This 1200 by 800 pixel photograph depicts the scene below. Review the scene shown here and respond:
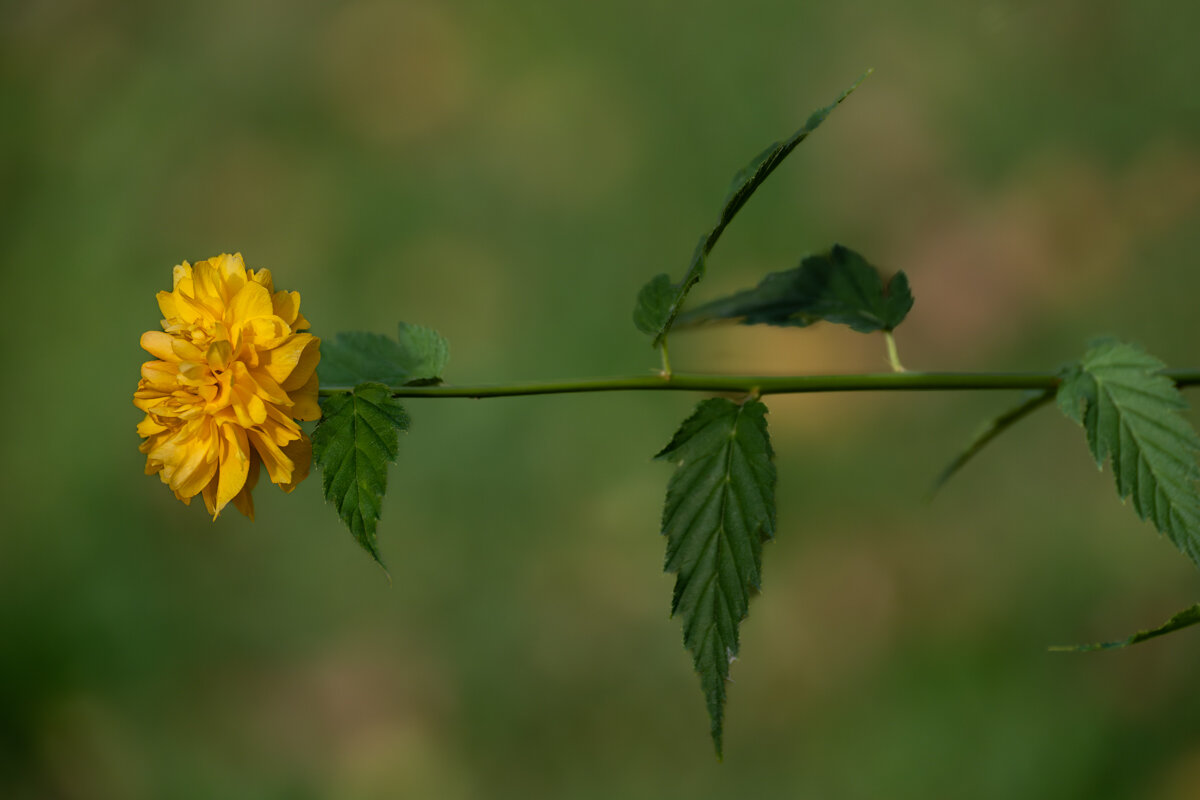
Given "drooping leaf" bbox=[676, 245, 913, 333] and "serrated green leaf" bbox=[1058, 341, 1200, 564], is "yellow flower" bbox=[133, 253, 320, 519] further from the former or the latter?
"serrated green leaf" bbox=[1058, 341, 1200, 564]

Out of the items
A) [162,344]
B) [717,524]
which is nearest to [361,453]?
[162,344]

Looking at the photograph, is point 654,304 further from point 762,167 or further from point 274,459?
point 274,459

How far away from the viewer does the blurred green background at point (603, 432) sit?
3041mm

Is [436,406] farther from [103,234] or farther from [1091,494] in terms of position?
[1091,494]

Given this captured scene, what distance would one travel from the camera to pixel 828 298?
1.28 m

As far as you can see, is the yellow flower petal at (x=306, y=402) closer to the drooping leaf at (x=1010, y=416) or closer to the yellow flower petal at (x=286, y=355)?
the yellow flower petal at (x=286, y=355)

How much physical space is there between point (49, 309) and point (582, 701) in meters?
2.63

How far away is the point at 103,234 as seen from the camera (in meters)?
4.32

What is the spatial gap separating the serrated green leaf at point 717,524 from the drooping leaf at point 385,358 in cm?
25

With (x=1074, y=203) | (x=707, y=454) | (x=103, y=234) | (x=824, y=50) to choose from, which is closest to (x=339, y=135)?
(x=103, y=234)

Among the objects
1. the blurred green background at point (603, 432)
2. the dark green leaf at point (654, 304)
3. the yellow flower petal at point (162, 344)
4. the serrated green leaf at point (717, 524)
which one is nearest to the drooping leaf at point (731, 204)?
the dark green leaf at point (654, 304)

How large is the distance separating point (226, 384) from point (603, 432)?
8.63 feet

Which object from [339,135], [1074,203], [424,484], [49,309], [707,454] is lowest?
[707,454]

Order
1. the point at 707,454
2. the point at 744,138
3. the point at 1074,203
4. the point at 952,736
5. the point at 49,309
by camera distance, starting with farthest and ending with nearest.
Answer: the point at 49,309 → the point at 744,138 → the point at 1074,203 → the point at 952,736 → the point at 707,454
